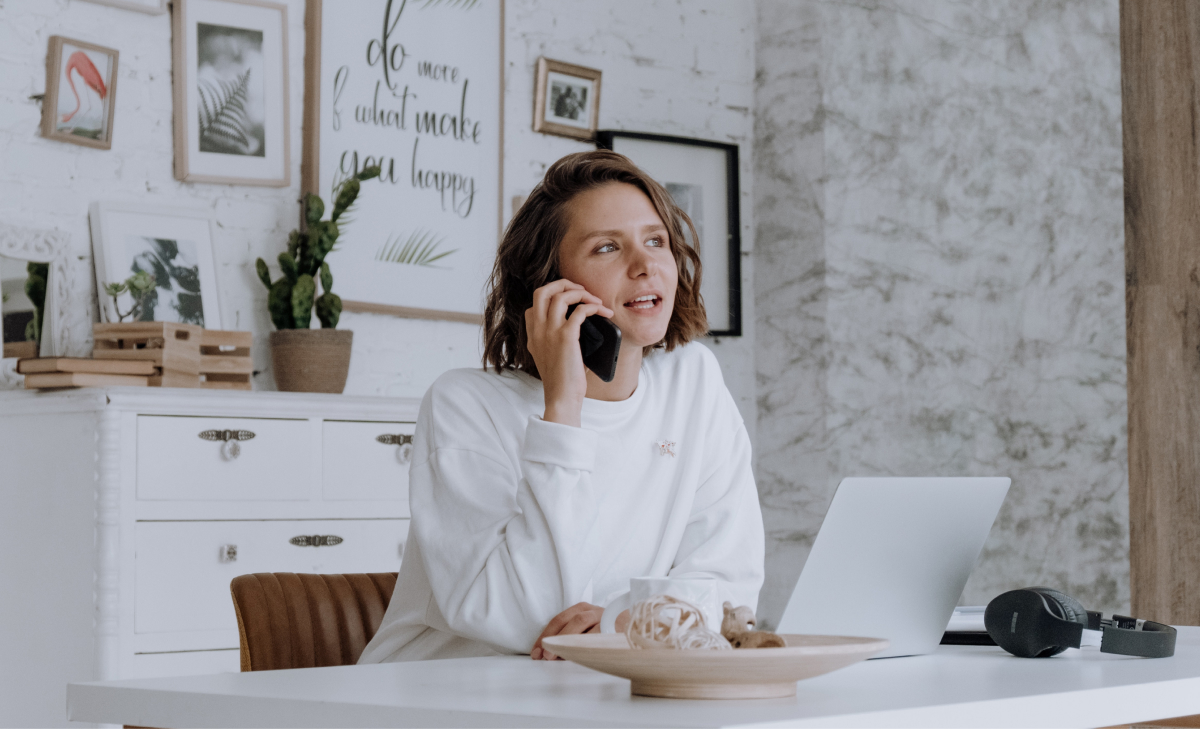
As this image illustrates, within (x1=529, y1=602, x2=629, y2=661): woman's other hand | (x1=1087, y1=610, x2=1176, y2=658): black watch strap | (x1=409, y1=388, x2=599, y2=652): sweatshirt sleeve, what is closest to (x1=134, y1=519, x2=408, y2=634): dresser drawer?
(x1=409, y1=388, x2=599, y2=652): sweatshirt sleeve

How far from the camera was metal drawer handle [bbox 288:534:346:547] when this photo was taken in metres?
2.95

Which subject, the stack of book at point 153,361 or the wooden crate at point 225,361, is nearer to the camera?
the stack of book at point 153,361

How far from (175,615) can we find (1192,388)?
7.30ft

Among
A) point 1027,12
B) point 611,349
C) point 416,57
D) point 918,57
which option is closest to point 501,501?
point 611,349

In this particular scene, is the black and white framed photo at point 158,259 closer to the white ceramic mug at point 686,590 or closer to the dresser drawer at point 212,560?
the dresser drawer at point 212,560

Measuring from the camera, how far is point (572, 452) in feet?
5.20

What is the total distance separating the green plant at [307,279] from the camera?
3.38 m

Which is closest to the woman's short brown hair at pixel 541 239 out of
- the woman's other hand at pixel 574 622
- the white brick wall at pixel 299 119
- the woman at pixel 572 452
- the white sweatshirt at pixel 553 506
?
the woman at pixel 572 452

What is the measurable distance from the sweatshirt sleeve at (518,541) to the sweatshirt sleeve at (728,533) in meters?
0.20

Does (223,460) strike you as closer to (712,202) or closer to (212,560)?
(212,560)

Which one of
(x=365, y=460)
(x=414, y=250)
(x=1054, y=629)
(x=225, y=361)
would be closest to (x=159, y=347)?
(x=225, y=361)

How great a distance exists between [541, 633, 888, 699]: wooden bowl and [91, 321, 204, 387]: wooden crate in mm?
2109

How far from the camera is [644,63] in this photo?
4.41 metres

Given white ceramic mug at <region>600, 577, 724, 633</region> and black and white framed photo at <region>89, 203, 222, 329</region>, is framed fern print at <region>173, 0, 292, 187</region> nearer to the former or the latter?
black and white framed photo at <region>89, 203, 222, 329</region>
